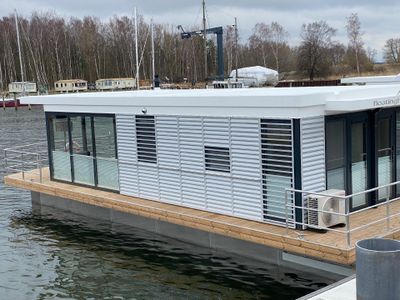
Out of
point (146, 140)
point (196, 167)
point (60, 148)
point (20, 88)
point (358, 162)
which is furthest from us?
point (20, 88)

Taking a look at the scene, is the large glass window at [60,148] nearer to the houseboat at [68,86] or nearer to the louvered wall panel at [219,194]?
the louvered wall panel at [219,194]

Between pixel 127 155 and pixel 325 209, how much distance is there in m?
5.80

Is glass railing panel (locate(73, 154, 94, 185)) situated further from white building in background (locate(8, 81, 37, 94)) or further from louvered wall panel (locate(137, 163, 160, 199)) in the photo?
white building in background (locate(8, 81, 37, 94))

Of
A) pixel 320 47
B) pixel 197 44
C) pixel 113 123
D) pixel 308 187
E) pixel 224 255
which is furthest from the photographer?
pixel 197 44

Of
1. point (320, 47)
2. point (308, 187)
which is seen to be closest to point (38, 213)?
point (308, 187)

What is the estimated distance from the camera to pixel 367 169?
1204 cm

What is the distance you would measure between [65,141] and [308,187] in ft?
26.4

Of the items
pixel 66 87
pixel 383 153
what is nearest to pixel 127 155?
pixel 383 153

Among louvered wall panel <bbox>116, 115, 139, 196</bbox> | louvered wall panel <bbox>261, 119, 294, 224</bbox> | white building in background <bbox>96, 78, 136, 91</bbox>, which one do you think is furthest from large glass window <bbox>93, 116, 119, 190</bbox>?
white building in background <bbox>96, 78, 136, 91</bbox>

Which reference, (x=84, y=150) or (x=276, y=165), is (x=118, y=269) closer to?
(x=276, y=165)

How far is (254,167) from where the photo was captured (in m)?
11.4

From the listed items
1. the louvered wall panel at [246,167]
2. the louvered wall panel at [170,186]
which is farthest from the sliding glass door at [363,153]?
the louvered wall panel at [170,186]

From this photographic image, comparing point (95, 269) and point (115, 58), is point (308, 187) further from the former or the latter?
point (115, 58)

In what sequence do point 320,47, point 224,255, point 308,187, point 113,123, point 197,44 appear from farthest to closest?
point 197,44
point 320,47
point 113,123
point 224,255
point 308,187
